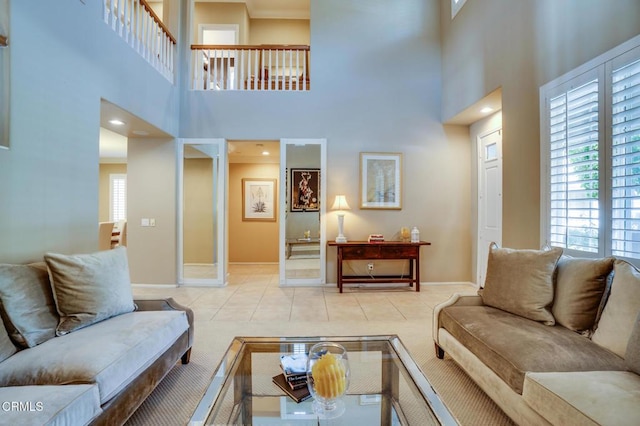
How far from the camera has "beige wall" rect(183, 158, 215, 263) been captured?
489 cm

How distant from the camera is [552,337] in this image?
1.73 meters

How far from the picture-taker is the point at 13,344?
1.61 meters

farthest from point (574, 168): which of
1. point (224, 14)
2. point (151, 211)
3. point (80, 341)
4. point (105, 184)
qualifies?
point (105, 184)

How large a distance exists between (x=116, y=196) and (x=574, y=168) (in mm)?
9969

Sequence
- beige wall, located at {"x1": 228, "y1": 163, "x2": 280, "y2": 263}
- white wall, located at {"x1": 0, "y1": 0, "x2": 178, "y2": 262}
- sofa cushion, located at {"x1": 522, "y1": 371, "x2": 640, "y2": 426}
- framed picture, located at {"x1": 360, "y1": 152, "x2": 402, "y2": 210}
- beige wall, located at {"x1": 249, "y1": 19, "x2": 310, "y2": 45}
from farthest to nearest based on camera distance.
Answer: beige wall, located at {"x1": 249, "y1": 19, "x2": 310, "y2": 45}
beige wall, located at {"x1": 228, "y1": 163, "x2": 280, "y2": 263}
framed picture, located at {"x1": 360, "y1": 152, "x2": 402, "y2": 210}
white wall, located at {"x1": 0, "y1": 0, "x2": 178, "y2": 262}
sofa cushion, located at {"x1": 522, "y1": 371, "x2": 640, "y2": 426}

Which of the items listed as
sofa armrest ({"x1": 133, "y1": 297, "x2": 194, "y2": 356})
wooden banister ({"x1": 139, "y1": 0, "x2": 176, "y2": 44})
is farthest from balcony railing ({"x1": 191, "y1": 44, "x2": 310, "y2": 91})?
sofa armrest ({"x1": 133, "y1": 297, "x2": 194, "y2": 356})

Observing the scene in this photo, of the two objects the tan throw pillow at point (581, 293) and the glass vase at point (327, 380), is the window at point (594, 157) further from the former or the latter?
the glass vase at point (327, 380)

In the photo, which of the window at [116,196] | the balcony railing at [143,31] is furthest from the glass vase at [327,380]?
the window at [116,196]

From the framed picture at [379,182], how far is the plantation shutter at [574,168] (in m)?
2.32

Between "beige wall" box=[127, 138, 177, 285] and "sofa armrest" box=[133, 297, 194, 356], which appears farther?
"beige wall" box=[127, 138, 177, 285]

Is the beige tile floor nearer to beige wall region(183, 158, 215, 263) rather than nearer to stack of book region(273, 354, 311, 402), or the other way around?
beige wall region(183, 158, 215, 263)

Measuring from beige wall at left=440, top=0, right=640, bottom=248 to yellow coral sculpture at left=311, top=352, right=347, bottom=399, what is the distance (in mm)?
2587

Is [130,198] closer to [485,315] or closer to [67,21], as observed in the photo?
[67,21]

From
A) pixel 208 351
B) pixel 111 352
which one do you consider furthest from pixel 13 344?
pixel 208 351
